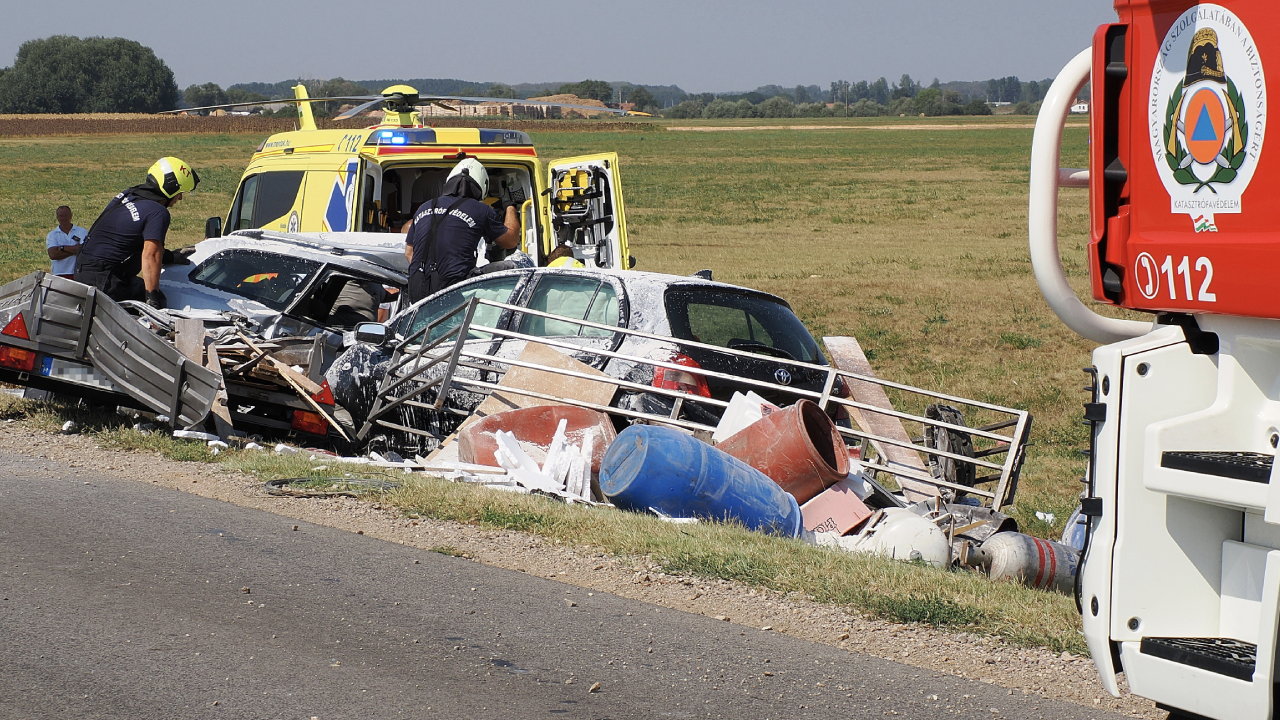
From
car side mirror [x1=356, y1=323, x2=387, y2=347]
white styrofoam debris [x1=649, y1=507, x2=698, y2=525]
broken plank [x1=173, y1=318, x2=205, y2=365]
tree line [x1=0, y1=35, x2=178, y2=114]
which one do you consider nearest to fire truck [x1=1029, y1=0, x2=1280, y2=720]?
white styrofoam debris [x1=649, y1=507, x2=698, y2=525]

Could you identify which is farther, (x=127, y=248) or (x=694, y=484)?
(x=127, y=248)

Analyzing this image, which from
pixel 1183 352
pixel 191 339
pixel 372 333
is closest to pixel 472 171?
pixel 372 333

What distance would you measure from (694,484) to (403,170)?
314 inches

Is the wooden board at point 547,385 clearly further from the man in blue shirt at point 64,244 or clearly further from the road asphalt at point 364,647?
the man in blue shirt at point 64,244

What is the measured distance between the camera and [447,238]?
9.95 meters

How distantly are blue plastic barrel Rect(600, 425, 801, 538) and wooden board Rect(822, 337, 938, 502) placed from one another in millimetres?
1421

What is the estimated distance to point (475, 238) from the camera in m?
10.0

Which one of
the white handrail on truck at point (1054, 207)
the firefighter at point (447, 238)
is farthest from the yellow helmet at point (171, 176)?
the white handrail on truck at point (1054, 207)

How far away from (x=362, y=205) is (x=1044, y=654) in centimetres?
850

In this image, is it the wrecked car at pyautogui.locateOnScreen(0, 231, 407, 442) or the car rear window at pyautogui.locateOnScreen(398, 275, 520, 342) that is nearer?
the wrecked car at pyautogui.locateOnScreen(0, 231, 407, 442)

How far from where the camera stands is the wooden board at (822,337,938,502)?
7793 mm

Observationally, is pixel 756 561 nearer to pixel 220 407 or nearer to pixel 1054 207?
pixel 1054 207

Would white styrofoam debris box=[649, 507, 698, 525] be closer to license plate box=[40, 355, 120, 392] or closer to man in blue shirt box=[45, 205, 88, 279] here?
license plate box=[40, 355, 120, 392]

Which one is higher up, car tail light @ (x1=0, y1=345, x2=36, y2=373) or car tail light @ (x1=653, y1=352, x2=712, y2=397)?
car tail light @ (x1=0, y1=345, x2=36, y2=373)
